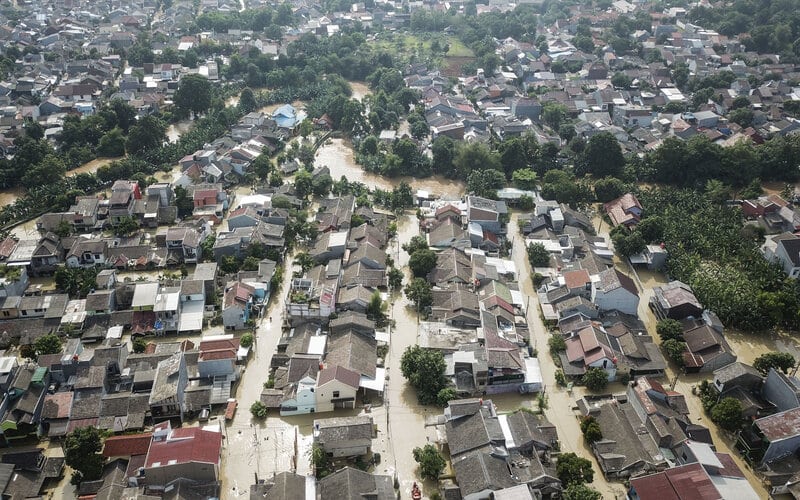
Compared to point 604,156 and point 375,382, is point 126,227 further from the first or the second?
point 604,156

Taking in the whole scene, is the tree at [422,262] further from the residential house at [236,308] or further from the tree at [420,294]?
A: the residential house at [236,308]

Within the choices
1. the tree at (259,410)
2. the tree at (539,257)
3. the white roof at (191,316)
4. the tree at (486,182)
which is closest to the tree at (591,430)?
the tree at (539,257)

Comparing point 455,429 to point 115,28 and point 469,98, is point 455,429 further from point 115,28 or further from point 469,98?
point 115,28

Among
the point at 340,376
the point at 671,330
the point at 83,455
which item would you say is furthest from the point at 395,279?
the point at 83,455

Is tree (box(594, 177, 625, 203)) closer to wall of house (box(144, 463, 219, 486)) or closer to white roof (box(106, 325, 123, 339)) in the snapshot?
wall of house (box(144, 463, 219, 486))

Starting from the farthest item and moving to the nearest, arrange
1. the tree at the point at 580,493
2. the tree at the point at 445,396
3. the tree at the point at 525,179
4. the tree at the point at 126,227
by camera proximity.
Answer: the tree at the point at 525,179 → the tree at the point at 126,227 → the tree at the point at 445,396 → the tree at the point at 580,493

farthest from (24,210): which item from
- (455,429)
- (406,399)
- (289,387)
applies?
(455,429)

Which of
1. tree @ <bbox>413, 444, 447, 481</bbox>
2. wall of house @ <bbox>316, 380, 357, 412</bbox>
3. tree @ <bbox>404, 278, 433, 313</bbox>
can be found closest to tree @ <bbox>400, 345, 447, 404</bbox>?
wall of house @ <bbox>316, 380, 357, 412</bbox>
